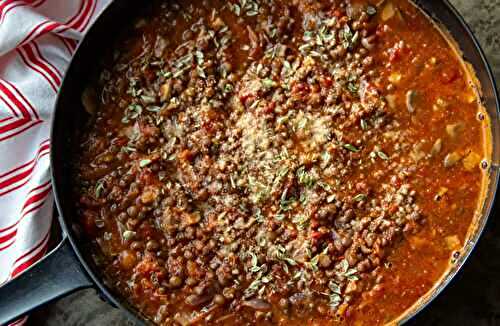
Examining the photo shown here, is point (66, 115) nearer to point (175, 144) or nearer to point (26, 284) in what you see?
point (175, 144)

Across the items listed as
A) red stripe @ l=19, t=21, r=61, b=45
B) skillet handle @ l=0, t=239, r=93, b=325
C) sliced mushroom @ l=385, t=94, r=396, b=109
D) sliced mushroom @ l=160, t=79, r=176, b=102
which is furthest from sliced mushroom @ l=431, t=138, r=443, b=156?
red stripe @ l=19, t=21, r=61, b=45

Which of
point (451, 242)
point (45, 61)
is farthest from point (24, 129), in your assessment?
point (451, 242)

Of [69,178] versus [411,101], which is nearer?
[411,101]

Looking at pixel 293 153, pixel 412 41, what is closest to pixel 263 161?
pixel 293 153

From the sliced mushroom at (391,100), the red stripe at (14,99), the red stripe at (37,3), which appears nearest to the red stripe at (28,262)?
the red stripe at (14,99)

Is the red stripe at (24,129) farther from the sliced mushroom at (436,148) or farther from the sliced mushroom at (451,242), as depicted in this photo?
the sliced mushroom at (451,242)

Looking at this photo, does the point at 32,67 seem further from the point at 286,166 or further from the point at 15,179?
the point at 286,166

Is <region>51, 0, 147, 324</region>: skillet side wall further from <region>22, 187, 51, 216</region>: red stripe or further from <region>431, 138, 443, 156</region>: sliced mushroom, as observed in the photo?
<region>431, 138, 443, 156</region>: sliced mushroom
